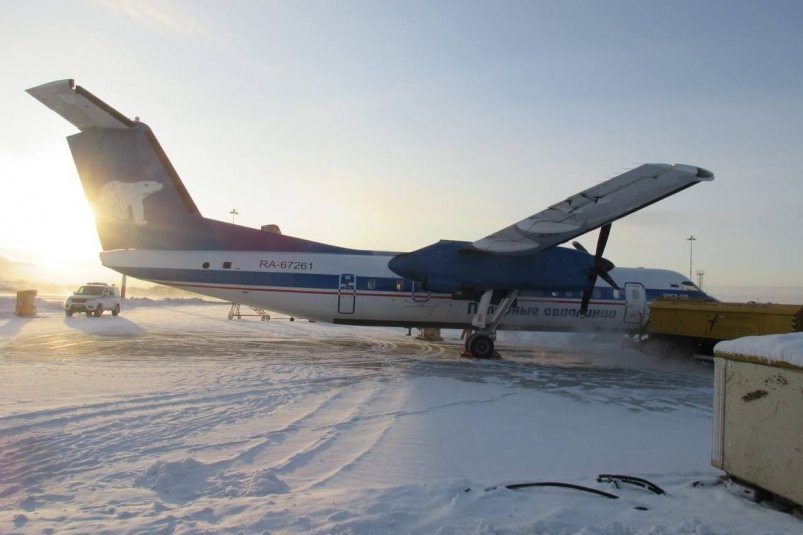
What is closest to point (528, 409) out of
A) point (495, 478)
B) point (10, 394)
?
point (495, 478)

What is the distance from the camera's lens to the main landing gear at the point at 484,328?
580 inches

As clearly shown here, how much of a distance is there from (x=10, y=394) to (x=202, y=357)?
511 centimetres

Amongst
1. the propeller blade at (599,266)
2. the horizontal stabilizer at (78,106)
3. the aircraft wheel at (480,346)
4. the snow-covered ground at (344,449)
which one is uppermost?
the horizontal stabilizer at (78,106)

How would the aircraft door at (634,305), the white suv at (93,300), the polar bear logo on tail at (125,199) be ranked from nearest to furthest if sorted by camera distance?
the polar bear logo on tail at (125,199) → the aircraft door at (634,305) → the white suv at (93,300)

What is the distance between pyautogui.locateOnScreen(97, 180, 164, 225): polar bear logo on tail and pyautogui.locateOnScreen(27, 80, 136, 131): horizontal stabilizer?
158 centimetres

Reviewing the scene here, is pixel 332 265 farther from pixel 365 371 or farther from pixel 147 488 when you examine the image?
pixel 147 488

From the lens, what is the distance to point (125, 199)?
14.4m

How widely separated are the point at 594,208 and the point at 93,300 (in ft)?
87.8

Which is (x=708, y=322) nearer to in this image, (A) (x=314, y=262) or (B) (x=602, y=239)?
(B) (x=602, y=239)

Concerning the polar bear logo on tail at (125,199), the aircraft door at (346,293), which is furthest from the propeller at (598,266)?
the polar bear logo on tail at (125,199)

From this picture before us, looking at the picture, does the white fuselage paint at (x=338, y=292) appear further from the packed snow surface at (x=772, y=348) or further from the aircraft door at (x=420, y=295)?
the packed snow surface at (x=772, y=348)

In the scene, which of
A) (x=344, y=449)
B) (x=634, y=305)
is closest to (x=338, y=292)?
(x=634, y=305)

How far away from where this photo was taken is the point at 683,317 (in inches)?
586

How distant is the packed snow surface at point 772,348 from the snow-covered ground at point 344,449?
1.17m
